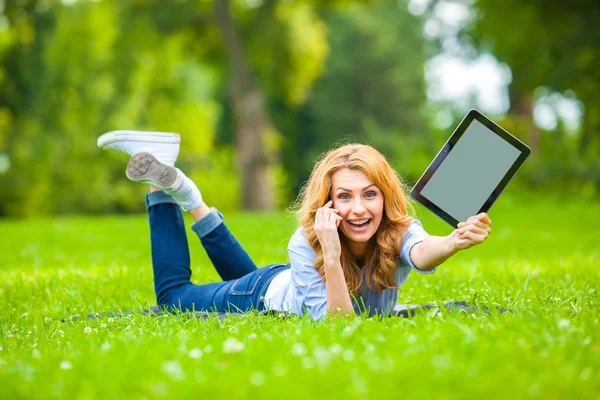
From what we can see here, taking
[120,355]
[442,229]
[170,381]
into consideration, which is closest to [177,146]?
[120,355]

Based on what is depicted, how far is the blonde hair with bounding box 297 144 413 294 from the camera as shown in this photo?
378 cm

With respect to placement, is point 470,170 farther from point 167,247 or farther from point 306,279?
point 167,247

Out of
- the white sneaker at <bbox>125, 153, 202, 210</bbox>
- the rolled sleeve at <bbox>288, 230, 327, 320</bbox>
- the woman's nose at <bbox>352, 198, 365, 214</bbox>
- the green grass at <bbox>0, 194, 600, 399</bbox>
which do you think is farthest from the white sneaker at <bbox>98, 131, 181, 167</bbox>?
the woman's nose at <bbox>352, 198, 365, 214</bbox>

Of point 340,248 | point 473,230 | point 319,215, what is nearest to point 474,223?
point 473,230

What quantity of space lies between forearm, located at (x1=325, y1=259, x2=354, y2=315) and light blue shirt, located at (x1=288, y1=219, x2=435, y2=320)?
0.11 m

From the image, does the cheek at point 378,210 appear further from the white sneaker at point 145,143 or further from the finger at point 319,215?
the white sneaker at point 145,143

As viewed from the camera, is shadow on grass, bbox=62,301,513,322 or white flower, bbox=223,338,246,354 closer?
white flower, bbox=223,338,246,354

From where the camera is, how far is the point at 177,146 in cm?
509

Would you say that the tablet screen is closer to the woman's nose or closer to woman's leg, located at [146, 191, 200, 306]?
the woman's nose

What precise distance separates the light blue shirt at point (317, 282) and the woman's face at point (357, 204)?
8.9 inches

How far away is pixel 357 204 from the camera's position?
3723 millimetres

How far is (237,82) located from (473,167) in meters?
17.2

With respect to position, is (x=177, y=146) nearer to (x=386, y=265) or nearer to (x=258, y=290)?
(x=258, y=290)

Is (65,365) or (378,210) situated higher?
(378,210)
